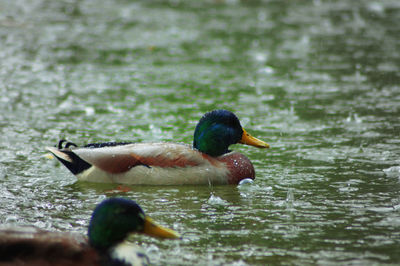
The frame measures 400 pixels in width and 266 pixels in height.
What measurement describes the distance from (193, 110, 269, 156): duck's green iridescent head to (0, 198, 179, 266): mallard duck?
2.73 m

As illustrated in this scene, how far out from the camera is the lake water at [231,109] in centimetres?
574

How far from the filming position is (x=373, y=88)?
37.3ft

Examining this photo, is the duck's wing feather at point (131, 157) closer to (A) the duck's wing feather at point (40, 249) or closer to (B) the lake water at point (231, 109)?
(B) the lake water at point (231, 109)

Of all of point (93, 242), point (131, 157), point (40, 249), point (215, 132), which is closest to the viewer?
point (40, 249)

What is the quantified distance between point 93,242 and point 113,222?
0.61ft

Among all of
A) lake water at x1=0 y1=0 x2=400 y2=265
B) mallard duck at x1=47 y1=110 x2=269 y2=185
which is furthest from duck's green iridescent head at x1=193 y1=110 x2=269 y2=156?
lake water at x1=0 y1=0 x2=400 y2=265

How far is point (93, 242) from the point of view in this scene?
452 centimetres

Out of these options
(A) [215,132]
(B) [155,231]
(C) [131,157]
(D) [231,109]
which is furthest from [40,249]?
(D) [231,109]

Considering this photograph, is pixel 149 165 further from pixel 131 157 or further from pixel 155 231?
pixel 155 231

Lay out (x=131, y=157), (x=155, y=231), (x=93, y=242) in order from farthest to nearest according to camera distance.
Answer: (x=131, y=157), (x=155, y=231), (x=93, y=242)

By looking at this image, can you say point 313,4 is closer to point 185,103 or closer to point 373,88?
point 373,88

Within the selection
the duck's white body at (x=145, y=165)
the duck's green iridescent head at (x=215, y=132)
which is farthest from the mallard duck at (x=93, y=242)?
the duck's green iridescent head at (x=215, y=132)

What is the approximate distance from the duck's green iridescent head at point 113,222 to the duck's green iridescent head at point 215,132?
9.11ft

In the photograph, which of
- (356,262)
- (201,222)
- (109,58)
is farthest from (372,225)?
(109,58)
